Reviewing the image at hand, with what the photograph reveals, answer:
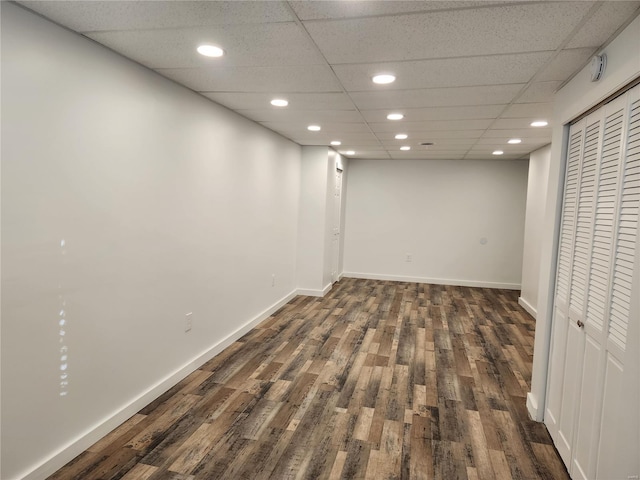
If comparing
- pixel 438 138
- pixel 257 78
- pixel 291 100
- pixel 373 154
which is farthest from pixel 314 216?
pixel 257 78

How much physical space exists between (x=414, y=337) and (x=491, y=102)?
8.40 ft

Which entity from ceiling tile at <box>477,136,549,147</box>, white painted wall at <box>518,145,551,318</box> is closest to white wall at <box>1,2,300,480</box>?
ceiling tile at <box>477,136,549,147</box>

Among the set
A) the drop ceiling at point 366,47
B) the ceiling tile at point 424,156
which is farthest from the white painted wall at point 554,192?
the ceiling tile at point 424,156

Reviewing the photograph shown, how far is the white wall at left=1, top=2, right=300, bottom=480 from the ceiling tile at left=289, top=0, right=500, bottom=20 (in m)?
1.26

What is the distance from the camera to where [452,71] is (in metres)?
2.31

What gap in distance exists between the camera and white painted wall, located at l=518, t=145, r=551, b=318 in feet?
17.0

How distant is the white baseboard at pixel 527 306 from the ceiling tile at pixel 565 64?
3.86m

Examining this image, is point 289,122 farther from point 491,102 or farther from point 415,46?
point 415,46

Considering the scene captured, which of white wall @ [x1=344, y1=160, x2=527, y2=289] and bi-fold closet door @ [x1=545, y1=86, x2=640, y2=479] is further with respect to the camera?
white wall @ [x1=344, y1=160, x2=527, y2=289]

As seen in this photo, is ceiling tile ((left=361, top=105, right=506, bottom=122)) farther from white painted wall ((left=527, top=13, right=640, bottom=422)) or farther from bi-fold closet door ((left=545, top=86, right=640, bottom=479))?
bi-fold closet door ((left=545, top=86, right=640, bottom=479))

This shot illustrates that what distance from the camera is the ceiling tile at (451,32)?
5.32 feet

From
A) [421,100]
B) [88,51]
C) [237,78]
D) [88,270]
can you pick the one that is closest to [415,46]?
[421,100]

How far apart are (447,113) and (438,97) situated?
532 millimetres

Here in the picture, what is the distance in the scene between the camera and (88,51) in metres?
2.09
